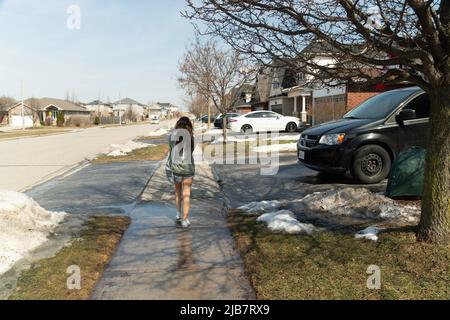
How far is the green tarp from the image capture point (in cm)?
574

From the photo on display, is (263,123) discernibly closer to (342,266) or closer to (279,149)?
(279,149)

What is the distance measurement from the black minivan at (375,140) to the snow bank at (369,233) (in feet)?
10.0

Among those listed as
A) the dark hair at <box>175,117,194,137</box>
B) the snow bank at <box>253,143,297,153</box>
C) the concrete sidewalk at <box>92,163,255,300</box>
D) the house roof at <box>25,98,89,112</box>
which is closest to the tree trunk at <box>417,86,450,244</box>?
the concrete sidewalk at <box>92,163,255,300</box>

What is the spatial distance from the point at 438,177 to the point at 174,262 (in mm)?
2749

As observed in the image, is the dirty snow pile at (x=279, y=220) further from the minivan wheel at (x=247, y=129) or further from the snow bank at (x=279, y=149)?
the minivan wheel at (x=247, y=129)

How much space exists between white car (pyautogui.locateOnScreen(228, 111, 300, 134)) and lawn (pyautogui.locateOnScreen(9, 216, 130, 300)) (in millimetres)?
21323

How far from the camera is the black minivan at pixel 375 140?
7.53 metres

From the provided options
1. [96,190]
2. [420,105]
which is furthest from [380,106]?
[96,190]

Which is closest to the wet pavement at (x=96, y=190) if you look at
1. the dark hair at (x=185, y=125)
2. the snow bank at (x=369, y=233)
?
the dark hair at (x=185, y=125)

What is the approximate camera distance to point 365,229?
4.70 m

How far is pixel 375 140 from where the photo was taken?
7527 millimetres

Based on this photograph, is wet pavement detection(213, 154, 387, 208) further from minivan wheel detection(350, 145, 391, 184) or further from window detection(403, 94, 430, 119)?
window detection(403, 94, 430, 119)

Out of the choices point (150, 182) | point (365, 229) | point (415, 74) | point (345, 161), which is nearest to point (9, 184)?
→ point (150, 182)

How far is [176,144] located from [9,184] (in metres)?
6.34
